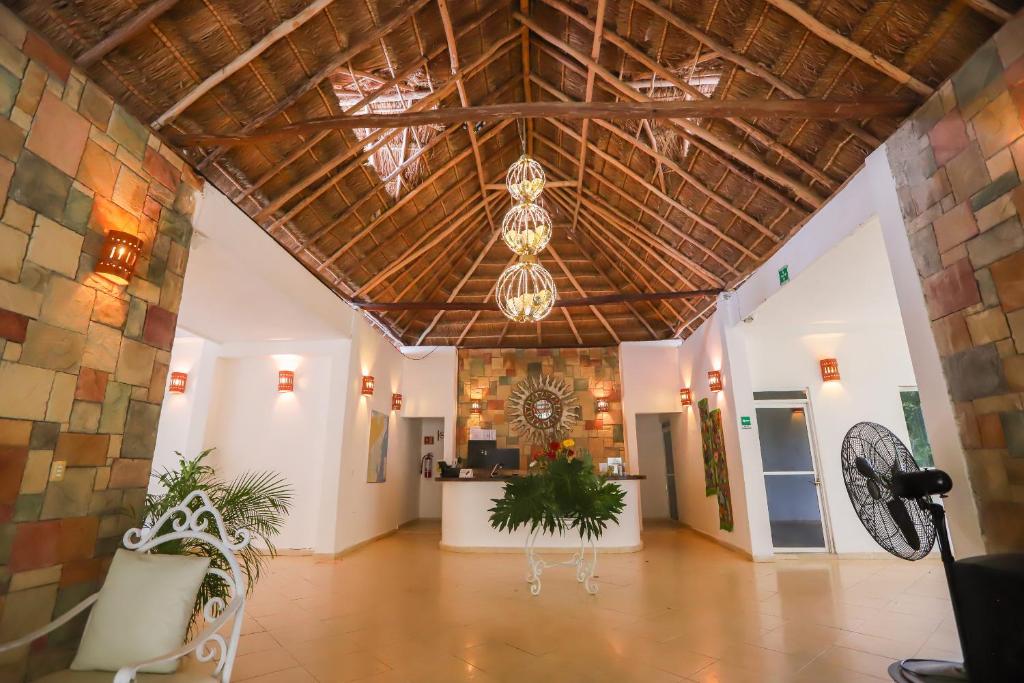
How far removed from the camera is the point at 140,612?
2043mm

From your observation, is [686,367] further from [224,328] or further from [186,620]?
[186,620]

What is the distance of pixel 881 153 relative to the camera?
370 centimetres

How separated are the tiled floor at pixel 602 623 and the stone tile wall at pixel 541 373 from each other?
11.8ft

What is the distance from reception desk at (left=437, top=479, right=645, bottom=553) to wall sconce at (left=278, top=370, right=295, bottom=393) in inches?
101

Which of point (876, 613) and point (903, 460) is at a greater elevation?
point (903, 460)

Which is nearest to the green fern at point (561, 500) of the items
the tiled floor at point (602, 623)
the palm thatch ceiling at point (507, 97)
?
the tiled floor at point (602, 623)

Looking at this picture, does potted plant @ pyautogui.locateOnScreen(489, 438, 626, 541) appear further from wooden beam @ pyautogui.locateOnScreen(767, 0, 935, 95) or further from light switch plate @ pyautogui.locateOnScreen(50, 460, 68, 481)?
wooden beam @ pyautogui.locateOnScreen(767, 0, 935, 95)

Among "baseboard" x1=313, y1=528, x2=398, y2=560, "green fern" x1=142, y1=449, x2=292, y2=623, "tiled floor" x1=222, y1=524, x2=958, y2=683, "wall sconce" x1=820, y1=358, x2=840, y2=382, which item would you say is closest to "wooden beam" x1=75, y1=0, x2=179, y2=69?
"green fern" x1=142, y1=449, x2=292, y2=623

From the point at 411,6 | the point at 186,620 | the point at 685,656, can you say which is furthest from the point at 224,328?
the point at 685,656

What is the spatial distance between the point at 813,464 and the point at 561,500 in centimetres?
420

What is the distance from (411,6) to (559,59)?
196 centimetres

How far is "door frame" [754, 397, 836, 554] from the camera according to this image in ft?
20.5

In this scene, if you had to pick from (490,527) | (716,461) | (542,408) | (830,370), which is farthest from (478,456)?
(830,370)

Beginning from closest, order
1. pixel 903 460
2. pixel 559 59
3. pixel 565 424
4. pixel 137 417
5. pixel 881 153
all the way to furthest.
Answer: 1. pixel 903 460
2. pixel 137 417
3. pixel 881 153
4. pixel 559 59
5. pixel 565 424
